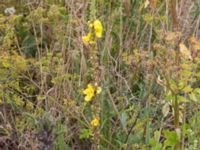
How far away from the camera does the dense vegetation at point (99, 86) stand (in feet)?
5.54

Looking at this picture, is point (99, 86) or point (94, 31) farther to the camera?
point (99, 86)

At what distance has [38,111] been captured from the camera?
1.93 metres

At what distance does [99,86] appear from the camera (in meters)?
1.57

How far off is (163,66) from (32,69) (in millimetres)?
912

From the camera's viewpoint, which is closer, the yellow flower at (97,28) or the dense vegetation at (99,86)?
the yellow flower at (97,28)

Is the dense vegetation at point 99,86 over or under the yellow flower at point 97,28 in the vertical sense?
under

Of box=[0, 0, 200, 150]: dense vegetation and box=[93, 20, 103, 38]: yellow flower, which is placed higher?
box=[93, 20, 103, 38]: yellow flower

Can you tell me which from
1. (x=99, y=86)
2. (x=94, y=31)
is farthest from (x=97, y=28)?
(x=99, y=86)

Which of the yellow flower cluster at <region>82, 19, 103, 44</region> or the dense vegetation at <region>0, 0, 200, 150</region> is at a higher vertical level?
the yellow flower cluster at <region>82, 19, 103, 44</region>

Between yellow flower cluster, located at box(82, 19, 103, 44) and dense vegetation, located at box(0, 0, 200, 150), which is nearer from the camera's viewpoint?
yellow flower cluster, located at box(82, 19, 103, 44)

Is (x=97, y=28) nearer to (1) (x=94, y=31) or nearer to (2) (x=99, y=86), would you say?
(1) (x=94, y=31)

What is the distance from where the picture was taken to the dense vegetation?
1687 millimetres

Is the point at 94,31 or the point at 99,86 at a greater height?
the point at 94,31

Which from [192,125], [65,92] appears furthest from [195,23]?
[192,125]
